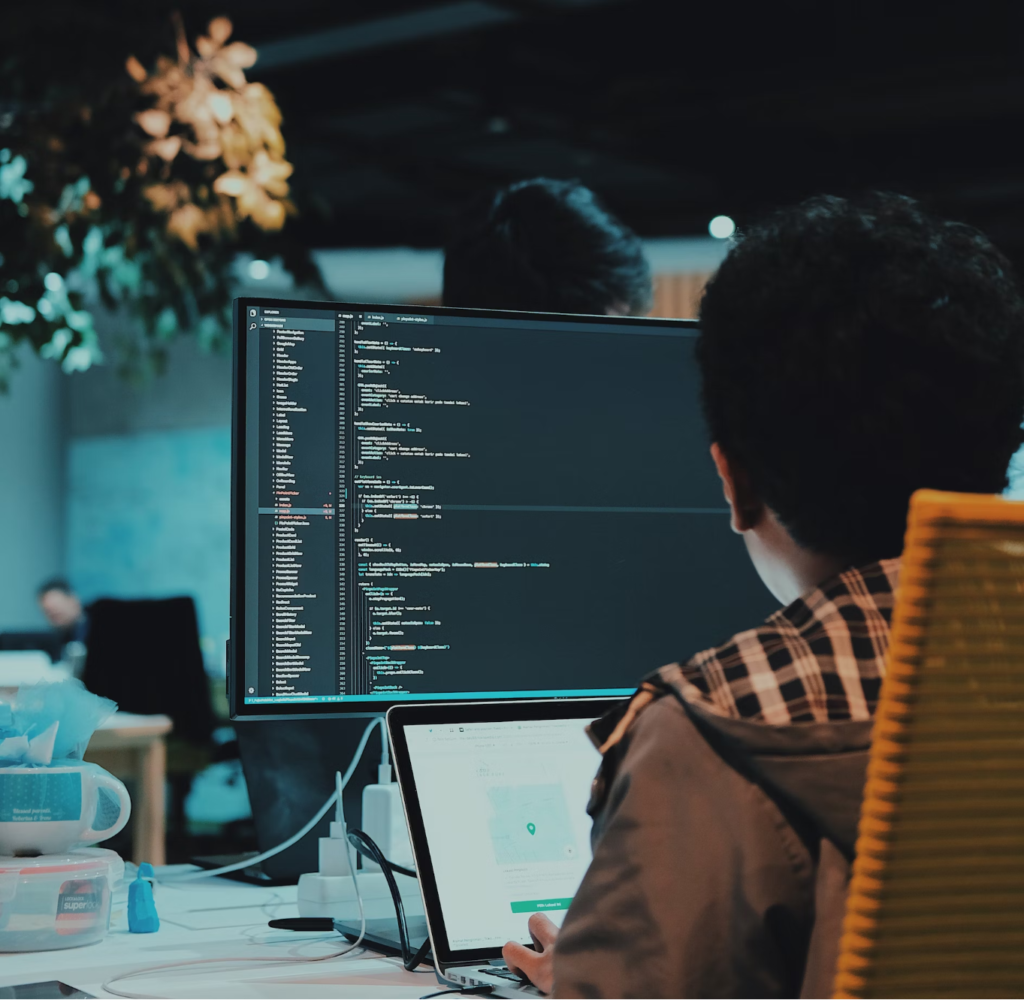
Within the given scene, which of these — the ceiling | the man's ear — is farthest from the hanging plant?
the man's ear

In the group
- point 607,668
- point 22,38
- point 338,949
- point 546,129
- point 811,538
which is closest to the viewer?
point 811,538

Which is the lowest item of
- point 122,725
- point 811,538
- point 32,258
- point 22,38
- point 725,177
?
point 122,725

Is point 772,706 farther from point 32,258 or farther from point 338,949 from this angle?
point 32,258

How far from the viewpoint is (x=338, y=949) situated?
4.29ft

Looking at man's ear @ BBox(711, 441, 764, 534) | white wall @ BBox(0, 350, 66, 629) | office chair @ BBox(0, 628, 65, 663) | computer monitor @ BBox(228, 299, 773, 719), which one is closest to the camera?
man's ear @ BBox(711, 441, 764, 534)

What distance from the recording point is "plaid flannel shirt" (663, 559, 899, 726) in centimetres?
74

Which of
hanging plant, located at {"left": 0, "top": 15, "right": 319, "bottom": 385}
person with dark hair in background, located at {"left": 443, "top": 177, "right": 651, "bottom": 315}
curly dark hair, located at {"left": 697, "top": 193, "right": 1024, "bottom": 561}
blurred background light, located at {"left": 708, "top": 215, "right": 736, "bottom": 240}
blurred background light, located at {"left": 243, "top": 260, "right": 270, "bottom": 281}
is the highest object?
blurred background light, located at {"left": 243, "top": 260, "right": 270, "bottom": 281}

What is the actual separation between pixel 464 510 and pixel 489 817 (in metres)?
0.30

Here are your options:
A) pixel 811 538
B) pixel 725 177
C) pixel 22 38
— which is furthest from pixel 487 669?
pixel 725 177

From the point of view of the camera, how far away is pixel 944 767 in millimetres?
634

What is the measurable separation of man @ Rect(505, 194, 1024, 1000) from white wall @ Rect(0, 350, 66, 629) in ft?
30.8

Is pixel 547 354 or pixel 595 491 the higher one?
pixel 547 354

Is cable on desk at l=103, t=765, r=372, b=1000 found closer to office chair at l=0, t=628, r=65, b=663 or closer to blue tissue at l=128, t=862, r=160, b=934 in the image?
blue tissue at l=128, t=862, r=160, b=934

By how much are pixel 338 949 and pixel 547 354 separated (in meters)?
0.59
